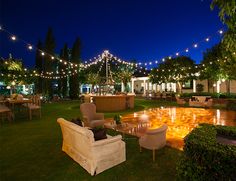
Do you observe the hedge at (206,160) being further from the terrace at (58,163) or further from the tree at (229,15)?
the tree at (229,15)

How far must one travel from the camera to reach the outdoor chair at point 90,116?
634cm

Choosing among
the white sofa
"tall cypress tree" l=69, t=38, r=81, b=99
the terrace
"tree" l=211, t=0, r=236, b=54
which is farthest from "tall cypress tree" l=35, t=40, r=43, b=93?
"tree" l=211, t=0, r=236, b=54

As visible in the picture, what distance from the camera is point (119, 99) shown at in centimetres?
1240

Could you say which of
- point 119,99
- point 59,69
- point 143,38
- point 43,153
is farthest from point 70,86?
point 143,38

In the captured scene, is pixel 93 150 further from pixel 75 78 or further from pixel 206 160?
pixel 75 78

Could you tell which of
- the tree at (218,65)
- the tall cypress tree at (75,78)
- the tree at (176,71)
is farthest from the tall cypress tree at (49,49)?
the tree at (218,65)

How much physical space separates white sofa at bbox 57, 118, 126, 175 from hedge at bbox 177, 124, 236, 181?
4.61ft

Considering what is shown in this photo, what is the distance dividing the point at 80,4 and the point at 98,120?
35134 millimetres

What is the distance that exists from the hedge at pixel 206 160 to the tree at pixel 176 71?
63.2 feet

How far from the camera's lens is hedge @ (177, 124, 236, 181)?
7.62 ft

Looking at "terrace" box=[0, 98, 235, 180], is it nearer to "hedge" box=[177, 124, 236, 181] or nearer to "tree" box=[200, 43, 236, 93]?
"hedge" box=[177, 124, 236, 181]

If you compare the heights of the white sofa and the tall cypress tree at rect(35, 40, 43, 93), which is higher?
the tall cypress tree at rect(35, 40, 43, 93)

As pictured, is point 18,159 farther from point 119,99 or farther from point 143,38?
point 143,38

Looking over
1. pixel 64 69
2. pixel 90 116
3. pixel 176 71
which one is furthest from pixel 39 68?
pixel 90 116
